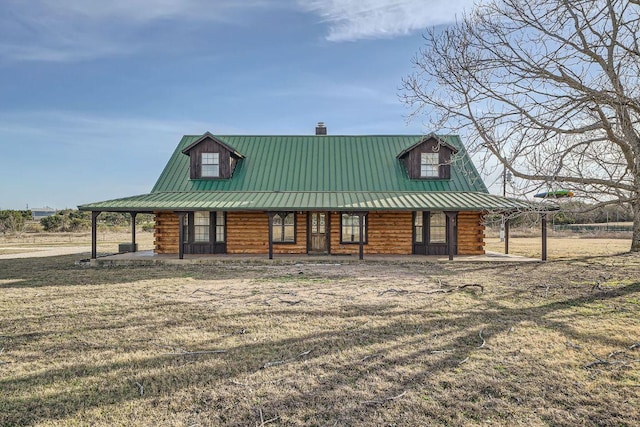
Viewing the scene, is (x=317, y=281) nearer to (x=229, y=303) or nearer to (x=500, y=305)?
(x=229, y=303)

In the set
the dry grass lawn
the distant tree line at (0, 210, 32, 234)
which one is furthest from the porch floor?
the distant tree line at (0, 210, 32, 234)

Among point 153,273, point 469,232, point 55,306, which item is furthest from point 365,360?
point 469,232

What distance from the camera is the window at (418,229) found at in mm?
16875

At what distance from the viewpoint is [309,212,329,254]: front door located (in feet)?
56.1

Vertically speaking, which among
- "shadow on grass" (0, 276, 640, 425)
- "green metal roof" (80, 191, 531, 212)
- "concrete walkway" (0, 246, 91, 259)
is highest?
"green metal roof" (80, 191, 531, 212)

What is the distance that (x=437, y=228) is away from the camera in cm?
1684

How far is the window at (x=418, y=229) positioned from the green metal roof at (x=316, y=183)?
108 cm

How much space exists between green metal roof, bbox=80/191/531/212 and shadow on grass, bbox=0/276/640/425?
8641mm

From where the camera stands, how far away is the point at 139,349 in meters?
5.35

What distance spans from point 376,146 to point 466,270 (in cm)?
950

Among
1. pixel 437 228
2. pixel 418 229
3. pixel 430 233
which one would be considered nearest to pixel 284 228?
pixel 418 229

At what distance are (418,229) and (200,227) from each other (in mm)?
10066

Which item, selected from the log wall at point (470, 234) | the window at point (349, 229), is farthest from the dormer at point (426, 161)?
the window at point (349, 229)

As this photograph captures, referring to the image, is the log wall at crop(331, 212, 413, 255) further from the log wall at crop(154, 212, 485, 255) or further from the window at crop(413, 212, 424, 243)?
the window at crop(413, 212, 424, 243)
